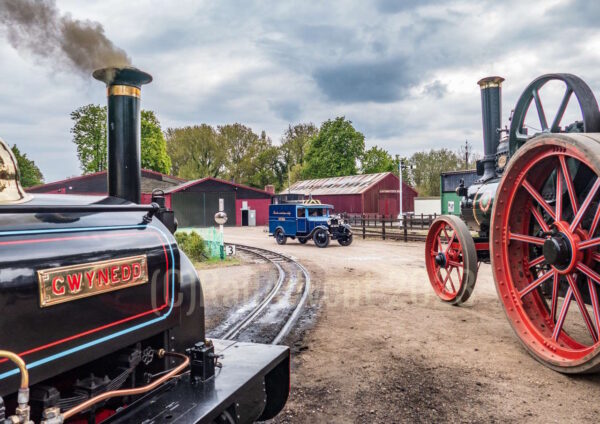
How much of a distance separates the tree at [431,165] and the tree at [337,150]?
757cm

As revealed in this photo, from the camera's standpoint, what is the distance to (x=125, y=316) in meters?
1.94

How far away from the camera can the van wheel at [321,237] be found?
15.1m

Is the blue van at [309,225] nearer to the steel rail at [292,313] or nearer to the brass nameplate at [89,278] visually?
the steel rail at [292,313]

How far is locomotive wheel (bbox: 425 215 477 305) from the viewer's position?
566cm

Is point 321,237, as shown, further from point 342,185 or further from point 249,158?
point 249,158

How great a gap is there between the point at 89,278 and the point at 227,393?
80 centimetres


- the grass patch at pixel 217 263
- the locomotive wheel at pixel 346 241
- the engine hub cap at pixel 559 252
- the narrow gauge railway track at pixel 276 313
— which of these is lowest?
the narrow gauge railway track at pixel 276 313

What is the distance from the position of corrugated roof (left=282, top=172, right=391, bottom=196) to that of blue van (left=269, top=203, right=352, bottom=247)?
16.7 m

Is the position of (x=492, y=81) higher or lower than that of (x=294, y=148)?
lower

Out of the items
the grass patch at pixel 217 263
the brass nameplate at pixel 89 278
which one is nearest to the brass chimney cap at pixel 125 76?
the brass nameplate at pixel 89 278

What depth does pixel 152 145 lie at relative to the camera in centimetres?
3912

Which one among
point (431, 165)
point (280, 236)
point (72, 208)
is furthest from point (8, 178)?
point (431, 165)

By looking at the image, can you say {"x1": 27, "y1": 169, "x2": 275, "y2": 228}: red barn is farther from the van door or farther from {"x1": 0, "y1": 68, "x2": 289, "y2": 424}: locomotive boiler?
{"x1": 0, "y1": 68, "x2": 289, "y2": 424}: locomotive boiler

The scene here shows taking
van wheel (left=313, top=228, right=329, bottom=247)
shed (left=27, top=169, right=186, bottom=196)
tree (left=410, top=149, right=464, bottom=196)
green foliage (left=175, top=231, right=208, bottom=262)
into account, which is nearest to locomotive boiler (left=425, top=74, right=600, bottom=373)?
green foliage (left=175, top=231, right=208, bottom=262)
